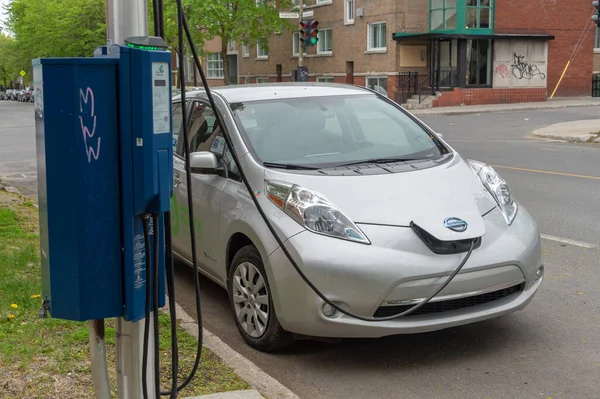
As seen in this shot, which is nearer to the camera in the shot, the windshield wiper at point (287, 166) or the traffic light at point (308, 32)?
the windshield wiper at point (287, 166)

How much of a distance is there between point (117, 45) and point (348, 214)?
217 centimetres

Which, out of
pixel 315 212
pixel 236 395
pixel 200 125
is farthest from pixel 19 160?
pixel 236 395

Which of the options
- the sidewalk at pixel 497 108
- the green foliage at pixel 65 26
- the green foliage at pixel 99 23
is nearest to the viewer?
the sidewalk at pixel 497 108

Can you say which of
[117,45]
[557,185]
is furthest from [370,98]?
[557,185]

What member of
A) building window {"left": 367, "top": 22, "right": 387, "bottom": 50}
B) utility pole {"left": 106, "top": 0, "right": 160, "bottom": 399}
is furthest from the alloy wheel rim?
building window {"left": 367, "top": 22, "right": 387, "bottom": 50}

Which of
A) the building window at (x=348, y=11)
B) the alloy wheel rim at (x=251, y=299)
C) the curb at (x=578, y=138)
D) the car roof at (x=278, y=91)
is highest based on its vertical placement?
the building window at (x=348, y=11)

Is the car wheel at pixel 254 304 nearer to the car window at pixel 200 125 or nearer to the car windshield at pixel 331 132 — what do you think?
the car windshield at pixel 331 132

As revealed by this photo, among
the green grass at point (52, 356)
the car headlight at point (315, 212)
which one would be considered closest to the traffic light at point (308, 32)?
the green grass at point (52, 356)

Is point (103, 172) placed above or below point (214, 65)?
below

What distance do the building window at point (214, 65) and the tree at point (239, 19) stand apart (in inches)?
522

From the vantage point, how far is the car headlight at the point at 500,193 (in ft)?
17.1

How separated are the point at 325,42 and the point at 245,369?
40.8 metres

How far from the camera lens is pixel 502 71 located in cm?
3816

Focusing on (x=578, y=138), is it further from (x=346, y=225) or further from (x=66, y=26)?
(x=66, y=26)
